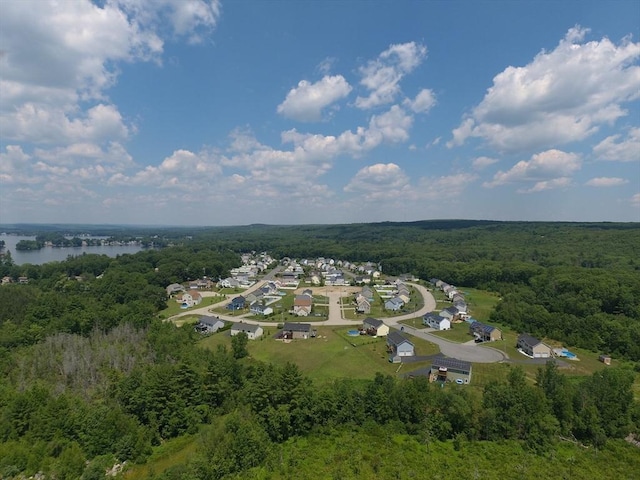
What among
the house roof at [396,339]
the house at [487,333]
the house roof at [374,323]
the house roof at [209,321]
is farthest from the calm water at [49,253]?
the house at [487,333]

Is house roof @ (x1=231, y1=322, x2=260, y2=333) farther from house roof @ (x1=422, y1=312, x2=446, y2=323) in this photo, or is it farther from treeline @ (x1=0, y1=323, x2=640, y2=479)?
house roof @ (x1=422, y1=312, x2=446, y2=323)

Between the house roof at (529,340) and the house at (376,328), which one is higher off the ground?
the house roof at (529,340)

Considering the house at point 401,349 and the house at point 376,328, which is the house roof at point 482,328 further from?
the house at point 401,349

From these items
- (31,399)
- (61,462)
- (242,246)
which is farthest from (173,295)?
(242,246)

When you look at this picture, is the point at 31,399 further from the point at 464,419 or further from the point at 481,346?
the point at 481,346

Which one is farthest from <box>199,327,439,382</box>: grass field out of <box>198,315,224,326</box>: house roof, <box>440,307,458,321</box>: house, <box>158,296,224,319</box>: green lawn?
<box>158,296,224,319</box>: green lawn

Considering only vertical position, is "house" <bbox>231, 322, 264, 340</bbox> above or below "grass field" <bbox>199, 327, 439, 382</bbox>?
above

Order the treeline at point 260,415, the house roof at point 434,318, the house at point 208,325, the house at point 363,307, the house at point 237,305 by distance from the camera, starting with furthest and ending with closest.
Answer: the house at point 237,305 → the house at point 363,307 → the house roof at point 434,318 → the house at point 208,325 → the treeline at point 260,415

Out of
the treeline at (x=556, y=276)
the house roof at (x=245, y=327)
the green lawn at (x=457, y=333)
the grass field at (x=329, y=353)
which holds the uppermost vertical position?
the treeline at (x=556, y=276)
